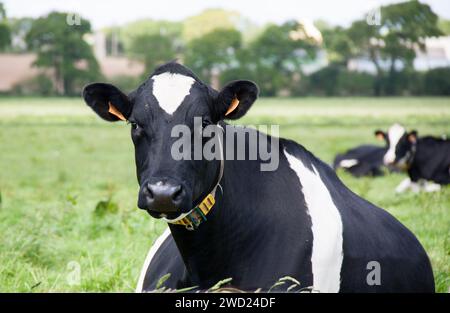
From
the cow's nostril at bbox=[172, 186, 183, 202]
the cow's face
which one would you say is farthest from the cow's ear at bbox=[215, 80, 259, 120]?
the cow's nostril at bbox=[172, 186, 183, 202]

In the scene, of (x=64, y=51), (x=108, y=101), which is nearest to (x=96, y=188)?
(x=108, y=101)

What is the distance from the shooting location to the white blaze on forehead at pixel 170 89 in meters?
3.96

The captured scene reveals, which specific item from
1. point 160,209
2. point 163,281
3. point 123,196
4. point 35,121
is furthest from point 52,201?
point 35,121

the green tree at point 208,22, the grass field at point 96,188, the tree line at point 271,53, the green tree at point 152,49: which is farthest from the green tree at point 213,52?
the grass field at point 96,188

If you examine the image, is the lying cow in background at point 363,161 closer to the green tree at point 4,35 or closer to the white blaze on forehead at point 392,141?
the white blaze on forehead at point 392,141

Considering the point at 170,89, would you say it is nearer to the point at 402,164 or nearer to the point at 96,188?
the point at 96,188

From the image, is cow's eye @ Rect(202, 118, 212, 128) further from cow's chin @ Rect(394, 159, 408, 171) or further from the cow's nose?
cow's chin @ Rect(394, 159, 408, 171)

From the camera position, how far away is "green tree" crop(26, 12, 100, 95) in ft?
81.3

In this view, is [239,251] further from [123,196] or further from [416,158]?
[416,158]

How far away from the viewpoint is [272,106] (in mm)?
27547

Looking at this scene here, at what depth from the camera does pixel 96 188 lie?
12.2 metres

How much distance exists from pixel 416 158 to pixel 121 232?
25.3 feet

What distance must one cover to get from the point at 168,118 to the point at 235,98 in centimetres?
45

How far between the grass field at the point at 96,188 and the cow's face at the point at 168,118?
1.66 meters
